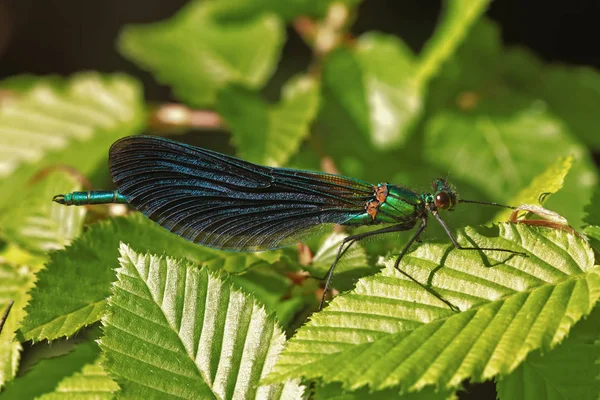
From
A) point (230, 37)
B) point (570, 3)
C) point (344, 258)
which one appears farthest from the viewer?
point (570, 3)

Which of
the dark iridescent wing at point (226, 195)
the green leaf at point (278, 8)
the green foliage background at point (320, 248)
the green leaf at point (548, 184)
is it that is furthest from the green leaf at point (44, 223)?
the green leaf at point (278, 8)

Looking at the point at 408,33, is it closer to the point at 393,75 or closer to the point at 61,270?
the point at 393,75

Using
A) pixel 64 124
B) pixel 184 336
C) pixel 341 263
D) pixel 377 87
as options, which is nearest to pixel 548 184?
pixel 341 263

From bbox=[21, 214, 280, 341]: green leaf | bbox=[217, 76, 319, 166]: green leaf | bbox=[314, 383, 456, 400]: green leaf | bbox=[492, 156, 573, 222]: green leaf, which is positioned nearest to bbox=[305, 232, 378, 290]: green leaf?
→ bbox=[21, 214, 280, 341]: green leaf

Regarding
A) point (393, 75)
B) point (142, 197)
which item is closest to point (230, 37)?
point (393, 75)

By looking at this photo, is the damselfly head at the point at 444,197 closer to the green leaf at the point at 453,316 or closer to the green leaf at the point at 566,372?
the green leaf at the point at 453,316

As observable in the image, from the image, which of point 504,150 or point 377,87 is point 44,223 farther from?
point 504,150

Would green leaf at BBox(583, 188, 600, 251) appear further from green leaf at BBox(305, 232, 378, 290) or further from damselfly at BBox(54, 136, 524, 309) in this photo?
green leaf at BBox(305, 232, 378, 290)
